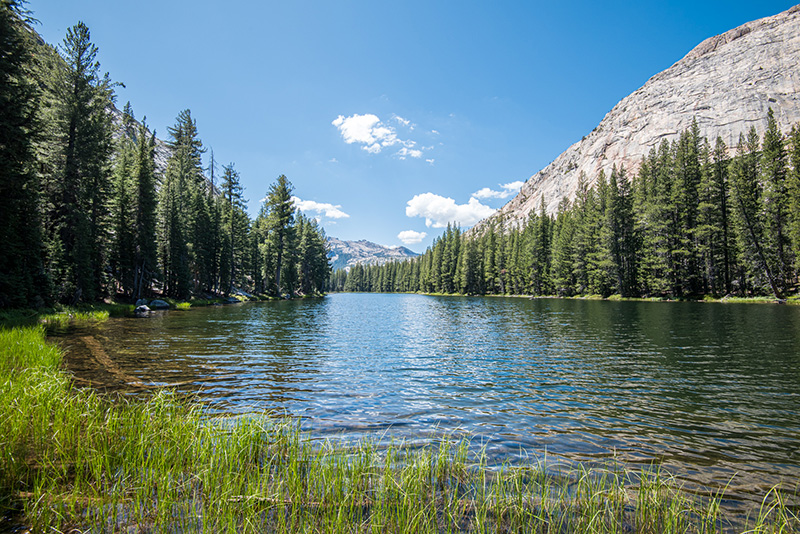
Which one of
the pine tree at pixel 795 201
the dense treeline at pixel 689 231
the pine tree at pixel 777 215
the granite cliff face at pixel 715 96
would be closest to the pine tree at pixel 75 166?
the dense treeline at pixel 689 231

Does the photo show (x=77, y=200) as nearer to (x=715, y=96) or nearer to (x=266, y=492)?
(x=266, y=492)

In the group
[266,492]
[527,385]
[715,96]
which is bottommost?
[527,385]

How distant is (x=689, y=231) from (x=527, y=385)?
205 feet

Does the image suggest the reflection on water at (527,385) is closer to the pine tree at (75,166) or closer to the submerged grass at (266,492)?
the submerged grass at (266,492)

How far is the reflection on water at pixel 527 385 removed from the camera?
6938 mm

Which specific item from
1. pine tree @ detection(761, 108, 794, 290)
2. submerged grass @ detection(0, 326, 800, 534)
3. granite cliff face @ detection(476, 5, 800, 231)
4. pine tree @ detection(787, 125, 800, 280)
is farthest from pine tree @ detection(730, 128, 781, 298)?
submerged grass @ detection(0, 326, 800, 534)

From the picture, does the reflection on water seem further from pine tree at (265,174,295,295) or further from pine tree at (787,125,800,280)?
pine tree at (265,174,295,295)

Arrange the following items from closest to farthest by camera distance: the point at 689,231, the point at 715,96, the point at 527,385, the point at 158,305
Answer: the point at 527,385 → the point at 158,305 → the point at 689,231 → the point at 715,96

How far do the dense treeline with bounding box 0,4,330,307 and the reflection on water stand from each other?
390 inches

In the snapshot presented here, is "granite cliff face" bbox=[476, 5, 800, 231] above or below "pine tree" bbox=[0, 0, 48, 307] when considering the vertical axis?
above

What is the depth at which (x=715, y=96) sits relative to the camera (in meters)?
110

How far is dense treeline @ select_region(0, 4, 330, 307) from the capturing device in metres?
21.1

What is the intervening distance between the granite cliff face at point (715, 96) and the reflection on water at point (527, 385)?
4366 inches

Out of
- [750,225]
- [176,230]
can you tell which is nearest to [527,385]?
[176,230]
